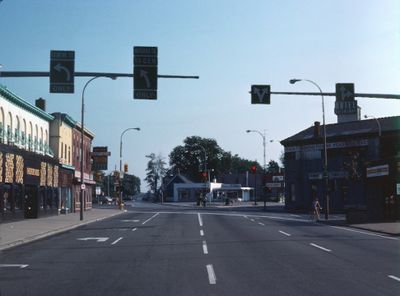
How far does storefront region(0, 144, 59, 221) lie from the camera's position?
33688mm

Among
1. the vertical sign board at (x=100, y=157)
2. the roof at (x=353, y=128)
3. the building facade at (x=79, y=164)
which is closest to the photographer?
the roof at (x=353, y=128)

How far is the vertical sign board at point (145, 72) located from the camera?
18656mm

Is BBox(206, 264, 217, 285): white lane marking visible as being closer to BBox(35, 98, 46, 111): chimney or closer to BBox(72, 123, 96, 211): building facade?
BBox(35, 98, 46, 111): chimney

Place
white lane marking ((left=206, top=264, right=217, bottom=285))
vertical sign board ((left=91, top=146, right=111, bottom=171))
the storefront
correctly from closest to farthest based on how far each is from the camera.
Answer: white lane marking ((left=206, top=264, right=217, bottom=285)) → the storefront → vertical sign board ((left=91, top=146, right=111, bottom=171))

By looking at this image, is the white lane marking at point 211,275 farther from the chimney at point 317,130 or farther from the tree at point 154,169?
the tree at point 154,169

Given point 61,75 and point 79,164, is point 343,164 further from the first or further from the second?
point 61,75

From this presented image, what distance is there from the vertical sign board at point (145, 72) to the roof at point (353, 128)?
38014 millimetres

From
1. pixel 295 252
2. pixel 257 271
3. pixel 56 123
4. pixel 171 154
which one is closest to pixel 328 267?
pixel 257 271

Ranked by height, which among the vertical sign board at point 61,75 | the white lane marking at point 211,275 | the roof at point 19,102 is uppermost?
the roof at point 19,102

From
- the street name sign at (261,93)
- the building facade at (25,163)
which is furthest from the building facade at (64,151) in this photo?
the street name sign at (261,93)

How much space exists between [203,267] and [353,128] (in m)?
49.3

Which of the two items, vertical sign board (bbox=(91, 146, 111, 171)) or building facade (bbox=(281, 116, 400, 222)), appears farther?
vertical sign board (bbox=(91, 146, 111, 171))

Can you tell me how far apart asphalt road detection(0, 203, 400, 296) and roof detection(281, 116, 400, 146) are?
34748mm

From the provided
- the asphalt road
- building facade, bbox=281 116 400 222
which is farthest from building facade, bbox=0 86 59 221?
building facade, bbox=281 116 400 222
